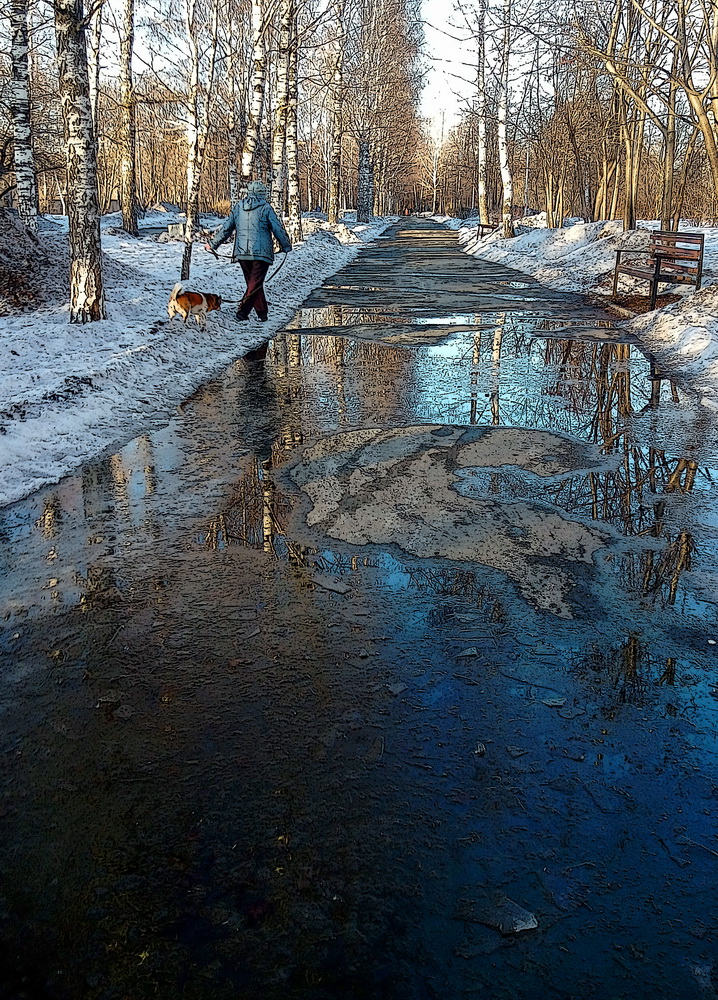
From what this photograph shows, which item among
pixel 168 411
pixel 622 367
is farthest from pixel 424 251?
pixel 168 411

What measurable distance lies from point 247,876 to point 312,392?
20.7 ft

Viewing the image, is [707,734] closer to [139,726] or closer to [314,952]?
[314,952]

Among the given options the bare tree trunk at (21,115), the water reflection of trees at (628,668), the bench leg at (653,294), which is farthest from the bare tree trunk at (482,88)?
the water reflection of trees at (628,668)

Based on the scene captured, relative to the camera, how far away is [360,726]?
280 cm

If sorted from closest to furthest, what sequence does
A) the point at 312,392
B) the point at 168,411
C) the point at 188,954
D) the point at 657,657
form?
the point at 188,954 → the point at 657,657 → the point at 168,411 → the point at 312,392

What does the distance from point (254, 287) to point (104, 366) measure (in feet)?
15.4

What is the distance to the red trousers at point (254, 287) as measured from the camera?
39.5 feet

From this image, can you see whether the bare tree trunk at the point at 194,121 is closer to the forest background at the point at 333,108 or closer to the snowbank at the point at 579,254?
the forest background at the point at 333,108

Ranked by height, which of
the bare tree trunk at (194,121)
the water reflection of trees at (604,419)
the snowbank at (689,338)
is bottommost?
the water reflection of trees at (604,419)

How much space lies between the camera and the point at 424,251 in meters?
32.6

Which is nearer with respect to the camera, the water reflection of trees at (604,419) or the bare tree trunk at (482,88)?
the water reflection of trees at (604,419)

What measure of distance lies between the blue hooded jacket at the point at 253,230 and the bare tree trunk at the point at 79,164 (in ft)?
7.24

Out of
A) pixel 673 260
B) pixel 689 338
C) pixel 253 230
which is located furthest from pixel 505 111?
pixel 689 338

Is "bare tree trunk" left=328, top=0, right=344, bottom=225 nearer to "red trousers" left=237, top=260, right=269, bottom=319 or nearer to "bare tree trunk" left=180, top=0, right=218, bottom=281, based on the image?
"bare tree trunk" left=180, top=0, right=218, bottom=281
